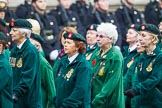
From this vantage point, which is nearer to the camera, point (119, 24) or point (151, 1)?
point (119, 24)

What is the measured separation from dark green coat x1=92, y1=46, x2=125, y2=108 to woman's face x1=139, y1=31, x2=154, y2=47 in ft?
1.46

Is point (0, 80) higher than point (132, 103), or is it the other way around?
point (0, 80)

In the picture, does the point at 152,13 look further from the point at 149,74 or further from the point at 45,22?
the point at 149,74

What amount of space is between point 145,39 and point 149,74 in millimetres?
505

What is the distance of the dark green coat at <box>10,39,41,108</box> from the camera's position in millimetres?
10359

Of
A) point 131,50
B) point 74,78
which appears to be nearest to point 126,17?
point 131,50

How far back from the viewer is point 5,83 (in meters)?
9.83

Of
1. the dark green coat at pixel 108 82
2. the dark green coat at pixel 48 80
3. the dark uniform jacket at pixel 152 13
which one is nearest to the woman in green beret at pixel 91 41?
the dark green coat at pixel 48 80

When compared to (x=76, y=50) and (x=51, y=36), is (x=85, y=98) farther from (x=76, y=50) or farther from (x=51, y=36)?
(x=51, y=36)

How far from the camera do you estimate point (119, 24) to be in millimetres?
17531

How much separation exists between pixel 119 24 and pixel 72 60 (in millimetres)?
7274

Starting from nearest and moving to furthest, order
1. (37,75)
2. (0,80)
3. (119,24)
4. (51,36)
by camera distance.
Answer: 1. (0,80)
2. (37,75)
3. (51,36)
4. (119,24)

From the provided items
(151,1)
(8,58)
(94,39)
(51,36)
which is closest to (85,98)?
(8,58)

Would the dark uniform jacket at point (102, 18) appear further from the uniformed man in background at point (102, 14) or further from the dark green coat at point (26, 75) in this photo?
the dark green coat at point (26, 75)
